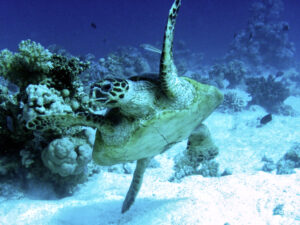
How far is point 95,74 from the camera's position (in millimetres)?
10695

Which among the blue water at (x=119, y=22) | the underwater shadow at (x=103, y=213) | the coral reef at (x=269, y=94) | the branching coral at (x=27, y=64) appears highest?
the blue water at (x=119, y=22)

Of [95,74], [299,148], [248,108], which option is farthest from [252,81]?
[95,74]

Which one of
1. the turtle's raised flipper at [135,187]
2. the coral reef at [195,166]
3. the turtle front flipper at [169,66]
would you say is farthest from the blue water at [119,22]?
the turtle front flipper at [169,66]

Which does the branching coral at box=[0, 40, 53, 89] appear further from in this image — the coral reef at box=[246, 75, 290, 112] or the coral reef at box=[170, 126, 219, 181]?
the coral reef at box=[246, 75, 290, 112]

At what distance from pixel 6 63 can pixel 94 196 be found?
2660 millimetres

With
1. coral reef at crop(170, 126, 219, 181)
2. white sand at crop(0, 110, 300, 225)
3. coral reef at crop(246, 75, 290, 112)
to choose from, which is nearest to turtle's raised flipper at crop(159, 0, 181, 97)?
white sand at crop(0, 110, 300, 225)

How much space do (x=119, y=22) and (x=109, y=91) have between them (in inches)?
2877

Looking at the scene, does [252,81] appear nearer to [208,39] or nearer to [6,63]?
[6,63]

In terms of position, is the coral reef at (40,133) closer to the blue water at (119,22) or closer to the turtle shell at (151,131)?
the turtle shell at (151,131)

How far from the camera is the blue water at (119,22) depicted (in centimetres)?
4438

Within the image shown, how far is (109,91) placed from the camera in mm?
1900

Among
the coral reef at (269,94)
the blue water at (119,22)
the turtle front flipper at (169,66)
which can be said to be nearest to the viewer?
the turtle front flipper at (169,66)

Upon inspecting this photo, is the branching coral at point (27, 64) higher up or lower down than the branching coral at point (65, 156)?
higher up

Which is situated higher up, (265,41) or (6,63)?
(265,41)
